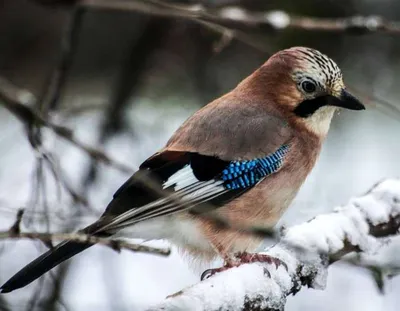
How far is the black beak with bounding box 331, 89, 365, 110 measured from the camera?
13.4 feet

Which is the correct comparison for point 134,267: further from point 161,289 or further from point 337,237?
point 337,237

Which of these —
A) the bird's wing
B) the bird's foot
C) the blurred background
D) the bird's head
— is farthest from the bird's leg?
the bird's head

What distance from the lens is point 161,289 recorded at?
5445mm

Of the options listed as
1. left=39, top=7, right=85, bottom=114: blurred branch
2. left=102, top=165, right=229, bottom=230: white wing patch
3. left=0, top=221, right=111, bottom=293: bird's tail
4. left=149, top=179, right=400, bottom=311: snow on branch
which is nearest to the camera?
left=149, top=179, right=400, bottom=311: snow on branch

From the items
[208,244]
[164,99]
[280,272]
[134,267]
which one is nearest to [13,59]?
[164,99]

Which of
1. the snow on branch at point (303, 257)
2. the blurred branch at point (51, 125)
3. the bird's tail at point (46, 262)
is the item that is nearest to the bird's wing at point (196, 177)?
the bird's tail at point (46, 262)

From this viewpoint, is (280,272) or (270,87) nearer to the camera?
(280,272)

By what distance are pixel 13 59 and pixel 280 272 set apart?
4830 millimetres

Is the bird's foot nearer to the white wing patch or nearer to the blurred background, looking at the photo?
the white wing patch

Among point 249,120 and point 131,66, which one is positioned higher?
point 131,66

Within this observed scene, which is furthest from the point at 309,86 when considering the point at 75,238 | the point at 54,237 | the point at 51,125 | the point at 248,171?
the point at 54,237

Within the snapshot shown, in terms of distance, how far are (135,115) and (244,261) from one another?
2.83 meters

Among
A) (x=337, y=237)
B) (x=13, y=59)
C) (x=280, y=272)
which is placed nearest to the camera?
(x=280, y=272)

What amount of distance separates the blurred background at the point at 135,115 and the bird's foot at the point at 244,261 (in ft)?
1.29
